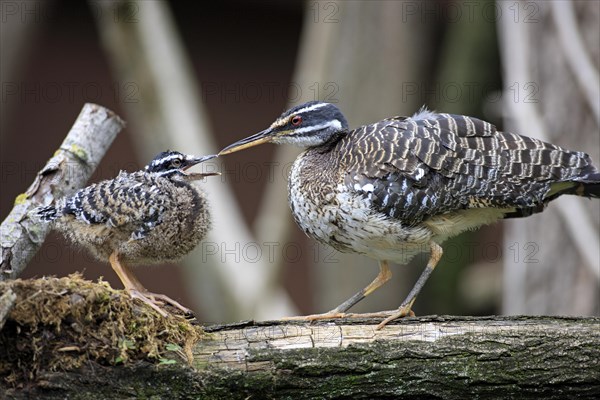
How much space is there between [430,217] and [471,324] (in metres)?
0.90

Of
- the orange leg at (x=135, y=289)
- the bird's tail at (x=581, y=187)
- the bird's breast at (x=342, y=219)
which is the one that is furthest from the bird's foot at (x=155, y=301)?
the bird's tail at (x=581, y=187)

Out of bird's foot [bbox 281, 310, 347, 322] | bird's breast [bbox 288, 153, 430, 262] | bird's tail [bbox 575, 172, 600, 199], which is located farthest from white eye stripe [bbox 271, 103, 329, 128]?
bird's tail [bbox 575, 172, 600, 199]

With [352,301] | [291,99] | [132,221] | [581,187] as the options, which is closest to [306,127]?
[352,301]

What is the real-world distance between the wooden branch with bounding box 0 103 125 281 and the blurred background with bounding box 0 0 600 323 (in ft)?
Result: 3.98

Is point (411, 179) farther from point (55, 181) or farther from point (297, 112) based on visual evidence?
point (55, 181)

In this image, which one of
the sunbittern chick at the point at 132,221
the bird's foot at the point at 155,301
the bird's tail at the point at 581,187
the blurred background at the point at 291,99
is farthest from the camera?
the blurred background at the point at 291,99

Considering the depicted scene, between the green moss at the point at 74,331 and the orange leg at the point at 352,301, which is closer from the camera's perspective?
the green moss at the point at 74,331

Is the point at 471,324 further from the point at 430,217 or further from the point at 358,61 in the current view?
the point at 358,61

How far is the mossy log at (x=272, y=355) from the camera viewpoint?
4.32 meters

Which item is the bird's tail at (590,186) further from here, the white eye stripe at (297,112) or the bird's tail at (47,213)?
the bird's tail at (47,213)

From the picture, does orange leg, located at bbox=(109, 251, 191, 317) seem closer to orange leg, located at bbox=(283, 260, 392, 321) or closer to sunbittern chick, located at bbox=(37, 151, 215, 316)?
sunbittern chick, located at bbox=(37, 151, 215, 316)

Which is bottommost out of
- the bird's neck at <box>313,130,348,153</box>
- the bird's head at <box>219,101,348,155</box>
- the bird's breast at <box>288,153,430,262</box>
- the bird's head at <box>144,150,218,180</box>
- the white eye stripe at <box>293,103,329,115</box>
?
the bird's breast at <box>288,153,430,262</box>

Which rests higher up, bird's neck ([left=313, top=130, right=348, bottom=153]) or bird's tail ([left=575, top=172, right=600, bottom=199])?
bird's neck ([left=313, top=130, right=348, bottom=153])

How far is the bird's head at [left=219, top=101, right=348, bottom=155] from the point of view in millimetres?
6082
